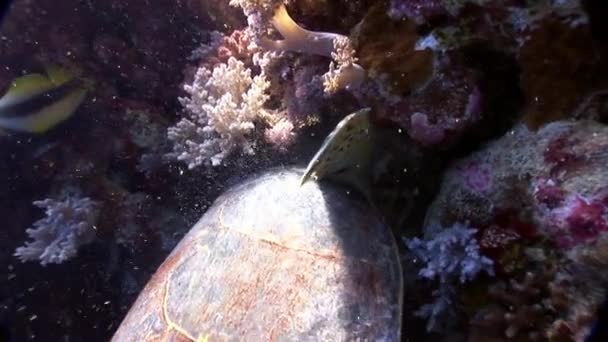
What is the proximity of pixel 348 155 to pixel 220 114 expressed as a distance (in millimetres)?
972

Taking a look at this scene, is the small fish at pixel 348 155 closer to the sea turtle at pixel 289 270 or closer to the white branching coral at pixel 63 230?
the sea turtle at pixel 289 270

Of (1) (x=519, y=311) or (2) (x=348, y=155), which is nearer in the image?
(1) (x=519, y=311)

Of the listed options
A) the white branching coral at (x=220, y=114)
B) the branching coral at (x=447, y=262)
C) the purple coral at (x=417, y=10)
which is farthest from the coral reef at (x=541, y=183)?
the white branching coral at (x=220, y=114)

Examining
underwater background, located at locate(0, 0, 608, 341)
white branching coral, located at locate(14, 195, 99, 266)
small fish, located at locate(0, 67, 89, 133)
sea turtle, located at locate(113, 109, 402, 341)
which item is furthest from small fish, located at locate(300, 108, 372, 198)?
small fish, located at locate(0, 67, 89, 133)

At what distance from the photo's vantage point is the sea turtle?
2.05 m

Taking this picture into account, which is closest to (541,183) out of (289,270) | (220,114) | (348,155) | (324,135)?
(348,155)

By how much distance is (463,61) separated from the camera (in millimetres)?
2238

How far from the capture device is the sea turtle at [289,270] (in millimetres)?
2053

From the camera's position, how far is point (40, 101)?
3.69 m

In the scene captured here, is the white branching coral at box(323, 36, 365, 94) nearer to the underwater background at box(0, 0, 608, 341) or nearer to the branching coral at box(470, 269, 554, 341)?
the underwater background at box(0, 0, 608, 341)

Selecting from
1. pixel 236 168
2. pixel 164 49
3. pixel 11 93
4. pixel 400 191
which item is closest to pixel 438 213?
pixel 400 191

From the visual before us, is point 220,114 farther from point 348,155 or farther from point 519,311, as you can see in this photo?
point 519,311

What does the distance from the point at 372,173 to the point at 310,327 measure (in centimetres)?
106

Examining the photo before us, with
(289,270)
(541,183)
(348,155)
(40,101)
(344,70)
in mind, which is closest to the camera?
(541,183)
